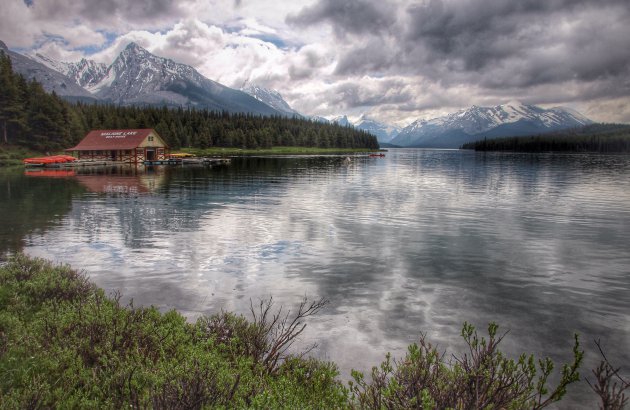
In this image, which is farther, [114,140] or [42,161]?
[114,140]

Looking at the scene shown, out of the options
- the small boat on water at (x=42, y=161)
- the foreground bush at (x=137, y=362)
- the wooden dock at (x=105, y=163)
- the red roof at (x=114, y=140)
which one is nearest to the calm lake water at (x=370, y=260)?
the foreground bush at (x=137, y=362)

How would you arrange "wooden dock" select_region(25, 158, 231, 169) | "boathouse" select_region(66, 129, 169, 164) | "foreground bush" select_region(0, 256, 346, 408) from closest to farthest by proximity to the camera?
"foreground bush" select_region(0, 256, 346, 408)
"wooden dock" select_region(25, 158, 231, 169)
"boathouse" select_region(66, 129, 169, 164)

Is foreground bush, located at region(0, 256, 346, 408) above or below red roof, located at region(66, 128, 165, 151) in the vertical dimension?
below

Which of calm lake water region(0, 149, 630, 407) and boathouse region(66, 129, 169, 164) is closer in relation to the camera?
calm lake water region(0, 149, 630, 407)

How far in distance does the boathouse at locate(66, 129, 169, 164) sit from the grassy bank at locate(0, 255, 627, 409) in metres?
95.1

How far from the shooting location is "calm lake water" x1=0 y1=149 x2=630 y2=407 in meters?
12.1

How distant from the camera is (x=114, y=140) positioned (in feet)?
333

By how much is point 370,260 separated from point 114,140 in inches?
3925

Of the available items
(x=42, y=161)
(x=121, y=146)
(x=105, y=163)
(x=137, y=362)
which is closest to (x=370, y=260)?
(x=137, y=362)

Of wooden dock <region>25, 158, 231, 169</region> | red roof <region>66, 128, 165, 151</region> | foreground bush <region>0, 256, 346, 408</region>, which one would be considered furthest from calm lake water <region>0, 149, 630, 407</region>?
red roof <region>66, 128, 165, 151</region>

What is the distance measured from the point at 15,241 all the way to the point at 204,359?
19539mm

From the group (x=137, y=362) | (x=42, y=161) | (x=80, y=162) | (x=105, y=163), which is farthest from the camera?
(x=105, y=163)

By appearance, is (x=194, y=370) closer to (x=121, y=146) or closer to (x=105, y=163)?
(x=105, y=163)

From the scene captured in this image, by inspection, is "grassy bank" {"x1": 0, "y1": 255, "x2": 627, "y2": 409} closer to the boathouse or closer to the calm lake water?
the calm lake water
